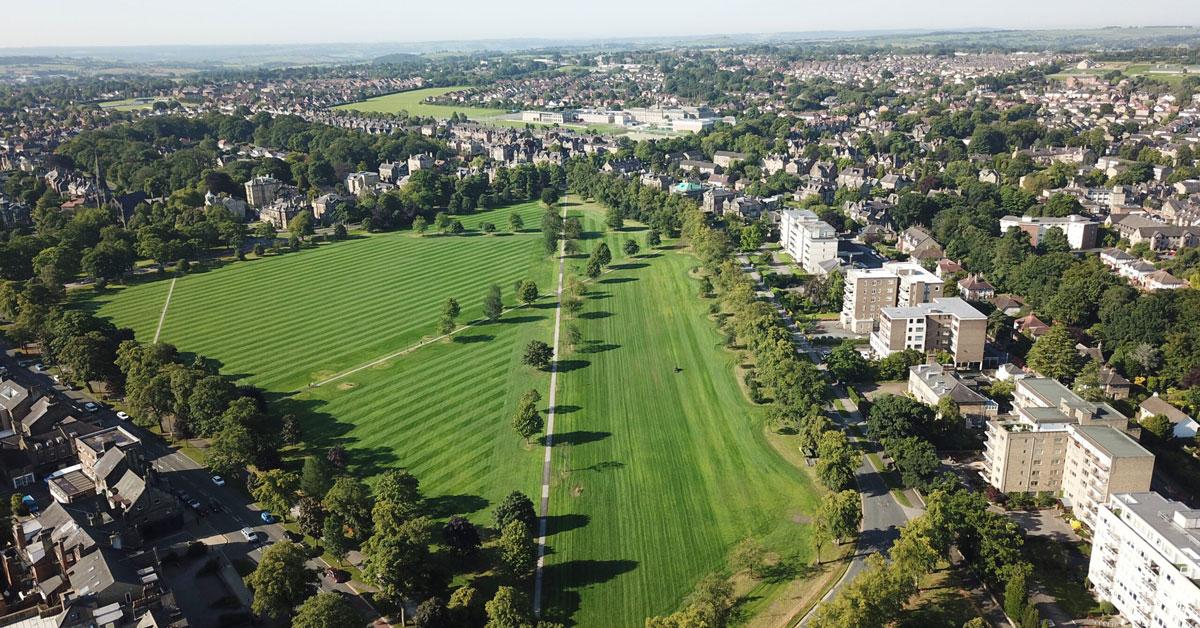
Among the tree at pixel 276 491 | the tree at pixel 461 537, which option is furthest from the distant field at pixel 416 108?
the tree at pixel 461 537

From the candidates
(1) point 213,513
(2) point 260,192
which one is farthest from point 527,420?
(2) point 260,192

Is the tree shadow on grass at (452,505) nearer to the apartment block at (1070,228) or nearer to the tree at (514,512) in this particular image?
the tree at (514,512)

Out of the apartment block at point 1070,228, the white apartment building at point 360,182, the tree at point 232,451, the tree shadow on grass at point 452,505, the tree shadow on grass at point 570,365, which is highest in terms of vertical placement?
the white apartment building at point 360,182

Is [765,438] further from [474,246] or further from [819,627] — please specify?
[474,246]

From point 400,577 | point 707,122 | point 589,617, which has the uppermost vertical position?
point 707,122

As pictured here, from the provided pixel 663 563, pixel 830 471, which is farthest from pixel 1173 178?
pixel 663 563

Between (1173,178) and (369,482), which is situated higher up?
(1173,178)

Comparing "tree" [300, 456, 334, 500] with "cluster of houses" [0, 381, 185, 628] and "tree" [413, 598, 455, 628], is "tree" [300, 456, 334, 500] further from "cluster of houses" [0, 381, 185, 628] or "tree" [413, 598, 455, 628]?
"tree" [413, 598, 455, 628]
